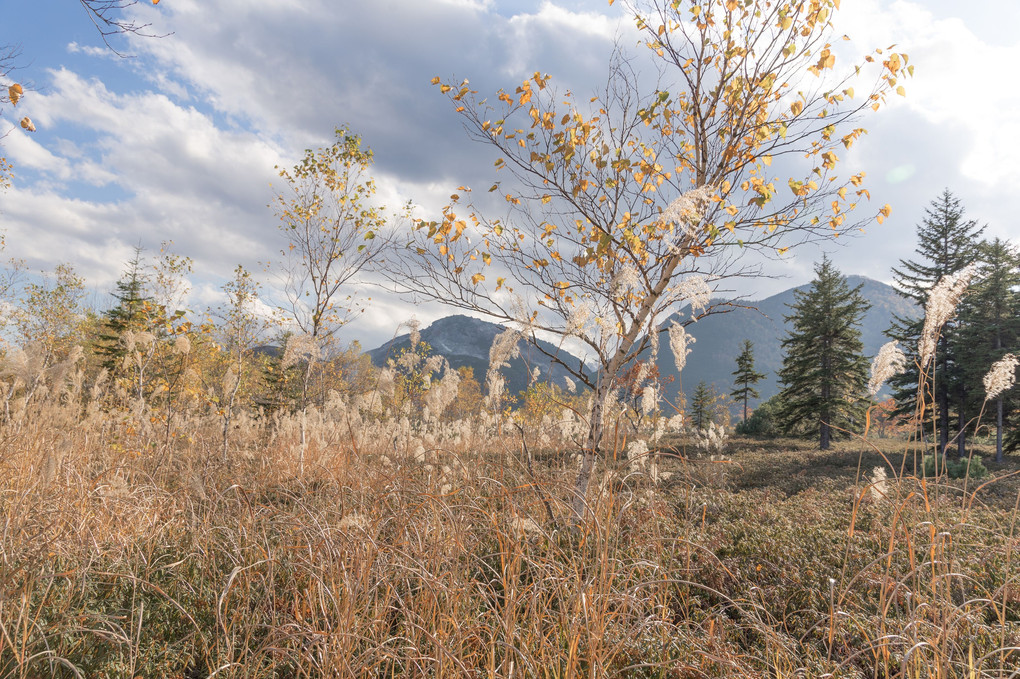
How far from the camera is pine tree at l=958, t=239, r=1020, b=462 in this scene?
670 inches

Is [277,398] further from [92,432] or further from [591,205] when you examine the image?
[591,205]

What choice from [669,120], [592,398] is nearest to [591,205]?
[669,120]

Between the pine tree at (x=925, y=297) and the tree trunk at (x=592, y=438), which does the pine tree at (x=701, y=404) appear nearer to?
the pine tree at (x=925, y=297)

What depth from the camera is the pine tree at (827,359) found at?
1992 cm

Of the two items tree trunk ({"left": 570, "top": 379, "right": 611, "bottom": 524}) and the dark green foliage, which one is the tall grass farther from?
the dark green foliage

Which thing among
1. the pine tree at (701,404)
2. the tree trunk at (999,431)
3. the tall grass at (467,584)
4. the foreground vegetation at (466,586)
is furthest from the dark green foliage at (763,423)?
the tall grass at (467,584)

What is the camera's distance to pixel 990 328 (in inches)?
658

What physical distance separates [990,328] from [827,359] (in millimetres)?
5045

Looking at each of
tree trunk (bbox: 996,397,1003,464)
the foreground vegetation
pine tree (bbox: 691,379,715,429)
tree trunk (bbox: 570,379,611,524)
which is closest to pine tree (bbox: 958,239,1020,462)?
tree trunk (bbox: 996,397,1003,464)

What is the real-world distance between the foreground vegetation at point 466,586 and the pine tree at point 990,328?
16266 mm

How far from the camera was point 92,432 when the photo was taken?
Result: 6.81 metres

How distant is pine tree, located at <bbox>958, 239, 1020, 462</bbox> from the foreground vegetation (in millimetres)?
16266

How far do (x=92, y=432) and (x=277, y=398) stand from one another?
473 inches

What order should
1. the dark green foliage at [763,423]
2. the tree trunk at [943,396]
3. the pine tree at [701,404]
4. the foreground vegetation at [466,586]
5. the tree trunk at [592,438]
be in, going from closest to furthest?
the foreground vegetation at [466,586]
the tree trunk at [592,438]
the tree trunk at [943,396]
the dark green foliage at [763,423]
the pine tree at [701,404]
